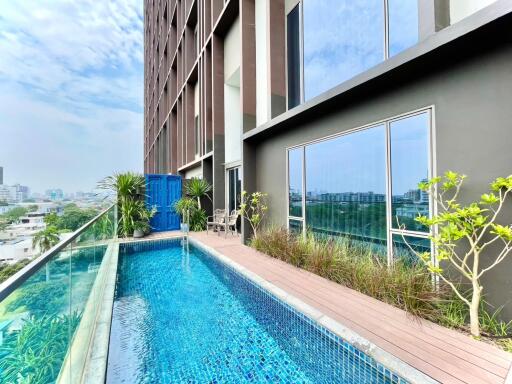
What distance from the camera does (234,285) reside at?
4.63m

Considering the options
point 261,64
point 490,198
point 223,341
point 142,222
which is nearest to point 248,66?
point 261,64

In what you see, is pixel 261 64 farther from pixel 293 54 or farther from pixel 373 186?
pixel 373 186

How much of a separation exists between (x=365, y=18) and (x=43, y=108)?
13.9m

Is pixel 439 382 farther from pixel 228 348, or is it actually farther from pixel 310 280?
pixel 310 280

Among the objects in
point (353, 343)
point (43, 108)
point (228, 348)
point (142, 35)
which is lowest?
point (228, 348)

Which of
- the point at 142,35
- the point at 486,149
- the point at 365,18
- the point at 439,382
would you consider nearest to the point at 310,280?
the point at 439,382

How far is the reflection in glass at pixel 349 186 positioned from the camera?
13.1 feet

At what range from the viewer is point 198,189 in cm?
1000

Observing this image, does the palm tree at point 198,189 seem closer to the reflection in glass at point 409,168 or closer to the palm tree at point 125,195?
the palm tree at point 125,195

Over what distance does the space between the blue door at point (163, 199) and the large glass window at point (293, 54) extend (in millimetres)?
6046

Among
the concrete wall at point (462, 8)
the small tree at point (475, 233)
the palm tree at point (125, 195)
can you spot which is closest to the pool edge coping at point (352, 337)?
the small tree at point (475, 233)

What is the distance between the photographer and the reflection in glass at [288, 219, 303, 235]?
5.75 meters

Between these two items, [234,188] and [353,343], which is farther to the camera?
[234,188]

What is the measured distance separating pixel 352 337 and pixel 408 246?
1.65 meters
